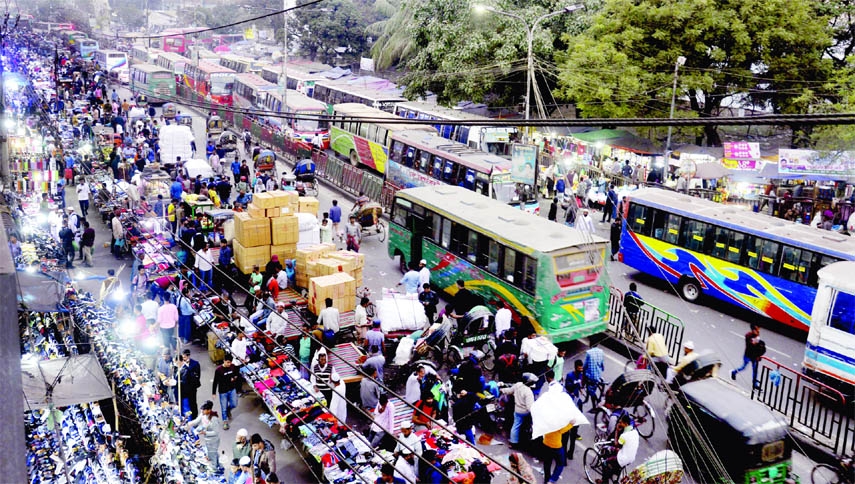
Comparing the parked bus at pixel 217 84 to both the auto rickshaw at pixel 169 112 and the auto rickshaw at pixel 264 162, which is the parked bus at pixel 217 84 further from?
the auto rickshaw at pixel 264 162

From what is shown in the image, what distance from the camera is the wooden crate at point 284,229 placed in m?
17.9

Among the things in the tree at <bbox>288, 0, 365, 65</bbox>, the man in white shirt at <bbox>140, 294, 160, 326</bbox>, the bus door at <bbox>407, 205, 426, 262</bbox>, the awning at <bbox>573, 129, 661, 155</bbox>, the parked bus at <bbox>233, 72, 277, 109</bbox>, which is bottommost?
the man in white shirt at <bbox>140, 294, 160, 326</bbox>

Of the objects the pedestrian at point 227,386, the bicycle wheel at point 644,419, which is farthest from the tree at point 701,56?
the pedestrian at point 227,386

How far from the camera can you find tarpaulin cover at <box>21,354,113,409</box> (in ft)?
35.1

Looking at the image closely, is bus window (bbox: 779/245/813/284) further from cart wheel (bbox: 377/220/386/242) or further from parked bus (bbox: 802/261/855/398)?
cart wheel (bbox: 377/220/386/242)

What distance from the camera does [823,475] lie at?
35.6 ft

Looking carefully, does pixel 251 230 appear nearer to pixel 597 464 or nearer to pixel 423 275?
pixel 423 275

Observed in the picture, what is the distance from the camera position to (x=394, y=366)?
13.9 meters

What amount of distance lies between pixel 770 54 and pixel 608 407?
24.7m

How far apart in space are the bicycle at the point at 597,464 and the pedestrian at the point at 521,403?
1036mm

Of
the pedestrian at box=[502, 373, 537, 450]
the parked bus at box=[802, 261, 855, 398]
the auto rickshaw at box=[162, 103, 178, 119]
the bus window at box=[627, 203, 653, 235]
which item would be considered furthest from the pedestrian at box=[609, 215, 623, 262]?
the auto rickshaw at box=[162, 103, 178, 119]

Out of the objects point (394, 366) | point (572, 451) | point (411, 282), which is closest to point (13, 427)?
point (572, 451)

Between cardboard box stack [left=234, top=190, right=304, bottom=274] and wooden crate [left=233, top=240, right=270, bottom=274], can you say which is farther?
wooden crate [left=233, top=240, right=270, bottom=274]

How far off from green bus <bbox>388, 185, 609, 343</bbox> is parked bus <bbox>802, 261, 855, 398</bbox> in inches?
150
